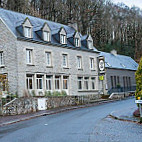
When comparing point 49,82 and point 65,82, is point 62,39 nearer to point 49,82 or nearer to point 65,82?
point 65,82

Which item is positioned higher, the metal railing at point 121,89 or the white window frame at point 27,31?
the white window frame at point 27,31

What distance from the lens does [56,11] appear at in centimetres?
4712

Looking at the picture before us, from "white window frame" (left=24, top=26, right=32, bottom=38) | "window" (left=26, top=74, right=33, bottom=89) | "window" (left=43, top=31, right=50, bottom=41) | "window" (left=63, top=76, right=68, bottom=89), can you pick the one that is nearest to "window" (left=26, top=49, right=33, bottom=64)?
"window" (left=26, top=74, right=33, bottom=89)

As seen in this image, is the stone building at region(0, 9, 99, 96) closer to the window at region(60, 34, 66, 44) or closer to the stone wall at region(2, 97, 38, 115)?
the window at region(60, 34, 66, 44)

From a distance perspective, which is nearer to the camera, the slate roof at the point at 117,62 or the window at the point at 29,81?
the window at the point at 29,81

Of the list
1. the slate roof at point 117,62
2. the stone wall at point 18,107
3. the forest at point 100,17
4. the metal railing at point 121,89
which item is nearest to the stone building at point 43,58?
the metal railing at point 121,89

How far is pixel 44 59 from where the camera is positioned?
2894 cm

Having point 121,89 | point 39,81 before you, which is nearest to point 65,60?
point 39,81

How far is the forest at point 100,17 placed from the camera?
46.2 metres

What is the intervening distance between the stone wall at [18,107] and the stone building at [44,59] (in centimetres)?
398

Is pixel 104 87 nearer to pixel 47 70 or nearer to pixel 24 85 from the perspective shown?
pixel 47 70

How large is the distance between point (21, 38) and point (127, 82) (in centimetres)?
2499

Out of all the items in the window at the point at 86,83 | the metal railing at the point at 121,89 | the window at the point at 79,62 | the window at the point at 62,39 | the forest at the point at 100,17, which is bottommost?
the metal railing at the point at 121,89

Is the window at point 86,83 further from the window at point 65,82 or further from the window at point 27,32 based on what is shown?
the window at point 27,32
